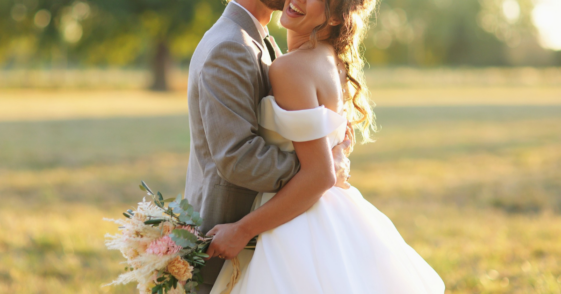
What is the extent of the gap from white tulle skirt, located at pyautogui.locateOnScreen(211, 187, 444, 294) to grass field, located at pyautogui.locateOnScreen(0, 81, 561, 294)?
2.16m

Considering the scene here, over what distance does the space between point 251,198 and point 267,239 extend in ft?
0.65

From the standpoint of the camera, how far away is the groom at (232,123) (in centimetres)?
177

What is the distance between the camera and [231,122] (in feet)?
5.78

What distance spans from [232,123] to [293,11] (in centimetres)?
49

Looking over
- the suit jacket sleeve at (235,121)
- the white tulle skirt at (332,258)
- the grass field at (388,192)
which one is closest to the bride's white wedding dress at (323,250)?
the white tulle skirt at (332,258)

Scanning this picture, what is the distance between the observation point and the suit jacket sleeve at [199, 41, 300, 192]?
5.79 feet

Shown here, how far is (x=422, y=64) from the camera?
58.2 m

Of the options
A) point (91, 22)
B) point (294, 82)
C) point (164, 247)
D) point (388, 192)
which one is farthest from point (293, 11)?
point (91, 22)

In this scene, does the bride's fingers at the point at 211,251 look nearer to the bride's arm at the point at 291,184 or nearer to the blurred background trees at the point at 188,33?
the bride's arm at the point at 291,184

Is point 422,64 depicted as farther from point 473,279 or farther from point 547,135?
point 473,279

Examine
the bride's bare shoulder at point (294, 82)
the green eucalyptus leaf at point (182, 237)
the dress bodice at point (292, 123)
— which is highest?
the bride's bare shoulder at point (294, 82)

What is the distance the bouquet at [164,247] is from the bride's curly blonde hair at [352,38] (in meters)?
0.81

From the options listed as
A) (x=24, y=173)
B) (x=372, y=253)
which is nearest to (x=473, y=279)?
(x=372, y=253)

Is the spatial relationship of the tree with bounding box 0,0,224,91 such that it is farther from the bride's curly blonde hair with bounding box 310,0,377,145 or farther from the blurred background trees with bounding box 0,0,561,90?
the bride's curly blonde hair with bounding box 310,0,377,145
